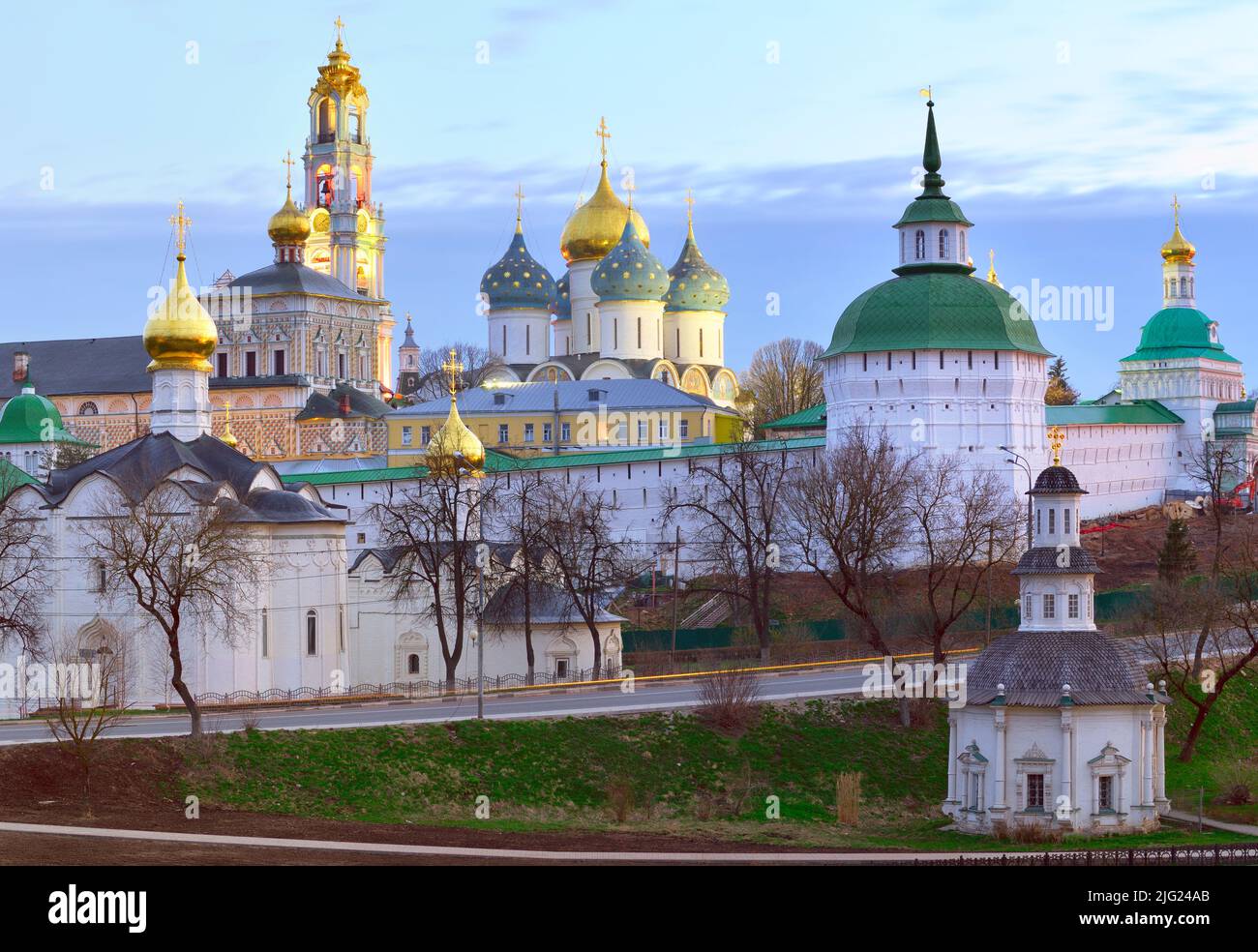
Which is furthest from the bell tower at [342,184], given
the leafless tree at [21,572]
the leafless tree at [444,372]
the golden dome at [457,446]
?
the leafless tree at [21,572]

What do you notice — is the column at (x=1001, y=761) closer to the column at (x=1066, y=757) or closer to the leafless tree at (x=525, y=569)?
the column at (x=1066, y=757)

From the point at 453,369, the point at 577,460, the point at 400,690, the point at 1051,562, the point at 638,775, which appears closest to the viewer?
the point at 638,775

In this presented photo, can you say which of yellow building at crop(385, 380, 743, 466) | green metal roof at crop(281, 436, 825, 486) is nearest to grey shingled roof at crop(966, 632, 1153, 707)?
green metal roof at crop(281, 436, 825, 486)

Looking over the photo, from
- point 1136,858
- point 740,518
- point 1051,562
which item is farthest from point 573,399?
point 1136,858

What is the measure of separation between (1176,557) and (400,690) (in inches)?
825

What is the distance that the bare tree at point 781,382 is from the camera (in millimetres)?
100500

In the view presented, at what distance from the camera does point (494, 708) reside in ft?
141

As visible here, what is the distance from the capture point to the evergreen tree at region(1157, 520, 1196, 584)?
5850cm

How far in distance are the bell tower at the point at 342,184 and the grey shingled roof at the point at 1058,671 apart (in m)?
74.2

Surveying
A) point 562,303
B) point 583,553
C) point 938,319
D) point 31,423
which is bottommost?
point 583,553

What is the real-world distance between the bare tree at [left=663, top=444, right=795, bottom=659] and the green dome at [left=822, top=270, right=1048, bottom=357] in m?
4.57

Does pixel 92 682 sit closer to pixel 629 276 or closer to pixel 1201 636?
pixel 1201 636
